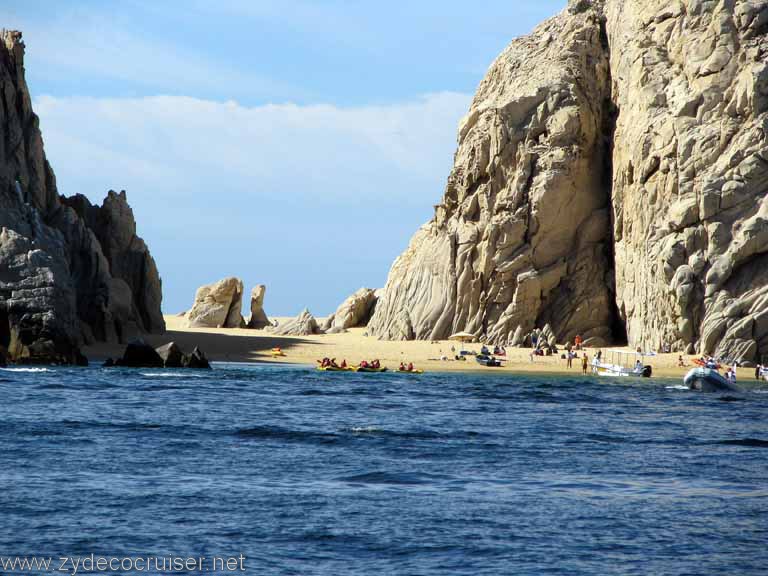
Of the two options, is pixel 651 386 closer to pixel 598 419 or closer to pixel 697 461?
pixel 598 419

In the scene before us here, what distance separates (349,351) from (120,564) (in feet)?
216

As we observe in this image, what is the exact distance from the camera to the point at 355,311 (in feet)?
354

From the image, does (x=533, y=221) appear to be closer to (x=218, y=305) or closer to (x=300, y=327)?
(x=300, y=327)

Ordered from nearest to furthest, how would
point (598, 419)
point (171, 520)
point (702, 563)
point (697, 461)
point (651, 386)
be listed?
1. point (702, 563)
2. point (171, 520)
3. point (697, 461)
4. point (598, 419)
5. point (651, 386)

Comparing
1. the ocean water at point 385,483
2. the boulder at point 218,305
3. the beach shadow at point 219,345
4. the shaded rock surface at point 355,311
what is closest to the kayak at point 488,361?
the beach shadow at point 219,345

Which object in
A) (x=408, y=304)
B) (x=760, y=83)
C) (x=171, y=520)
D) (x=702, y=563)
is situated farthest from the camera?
(x=408, y=304)

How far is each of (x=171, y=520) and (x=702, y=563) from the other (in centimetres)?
981

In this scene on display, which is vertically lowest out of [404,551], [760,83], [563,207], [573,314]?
[404,551]

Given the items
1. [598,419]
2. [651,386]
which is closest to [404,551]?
[598,419]

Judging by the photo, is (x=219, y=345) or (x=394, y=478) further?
(x=219, y=345)

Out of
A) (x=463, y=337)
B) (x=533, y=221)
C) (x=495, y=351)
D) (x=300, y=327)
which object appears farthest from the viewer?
(x=300, y=327)

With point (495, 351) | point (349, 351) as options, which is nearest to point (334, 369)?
point (349, 351)

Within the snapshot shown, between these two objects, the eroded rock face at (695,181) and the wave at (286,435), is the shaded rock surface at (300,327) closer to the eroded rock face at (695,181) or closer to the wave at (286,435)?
the eroded rock face at (695,181)

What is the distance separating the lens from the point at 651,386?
6331 centimetres
